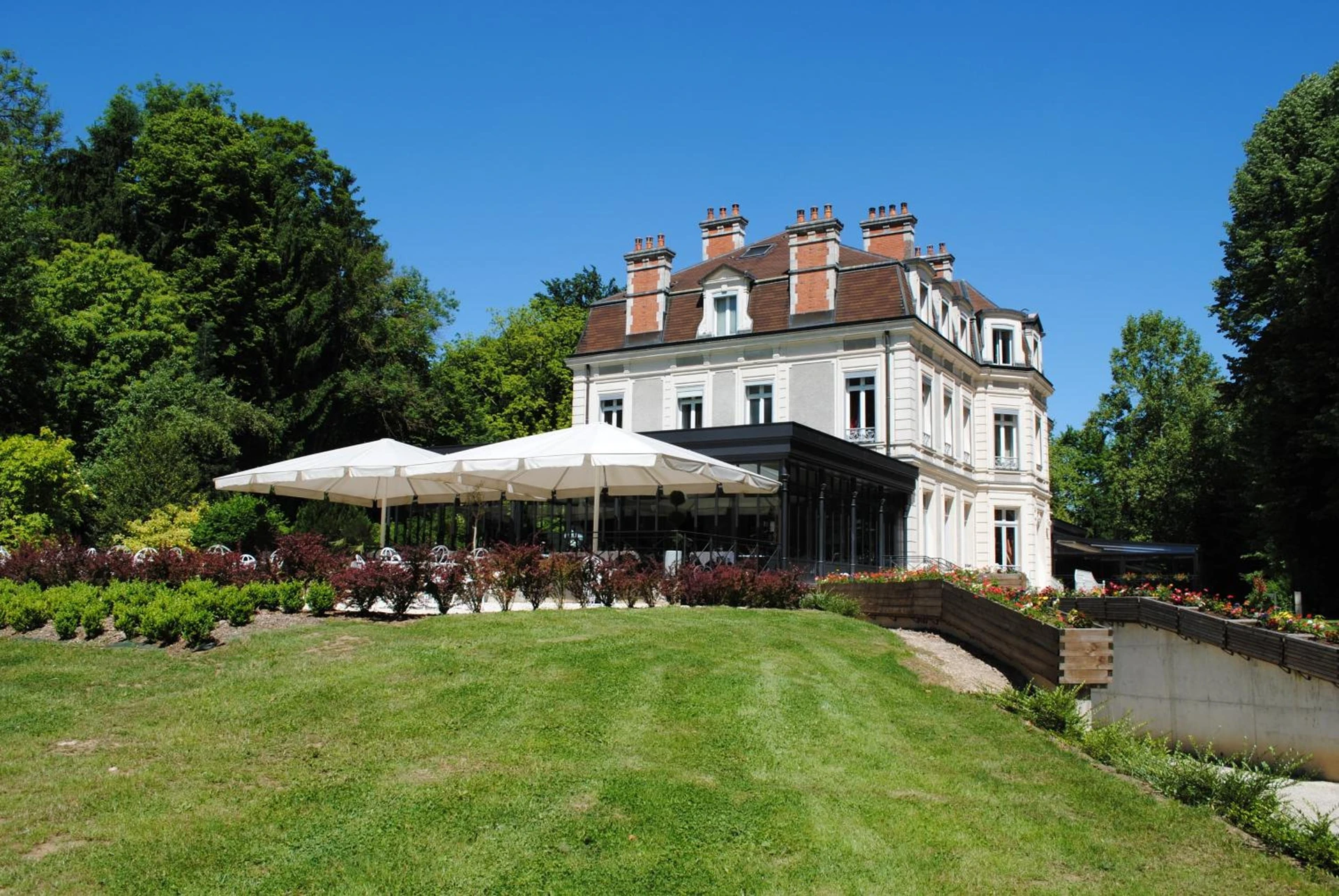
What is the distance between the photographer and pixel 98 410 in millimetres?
32062

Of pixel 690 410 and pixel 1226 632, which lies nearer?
pixel 1226 632

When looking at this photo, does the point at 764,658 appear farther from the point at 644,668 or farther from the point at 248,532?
the point at 248,532

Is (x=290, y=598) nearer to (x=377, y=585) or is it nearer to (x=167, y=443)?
(x=377, y=585)

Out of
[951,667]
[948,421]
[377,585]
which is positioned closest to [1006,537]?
[948,421]

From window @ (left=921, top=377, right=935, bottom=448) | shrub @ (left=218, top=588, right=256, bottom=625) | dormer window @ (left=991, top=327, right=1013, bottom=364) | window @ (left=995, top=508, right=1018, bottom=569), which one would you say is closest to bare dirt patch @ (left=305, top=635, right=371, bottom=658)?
shrub @ (left=218, top=588, right=256, bottom=625)

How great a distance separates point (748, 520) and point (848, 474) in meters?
3.22

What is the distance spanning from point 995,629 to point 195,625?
969cm

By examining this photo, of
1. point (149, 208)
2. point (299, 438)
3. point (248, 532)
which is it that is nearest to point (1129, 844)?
point (248, 532)

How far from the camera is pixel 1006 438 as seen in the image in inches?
1542

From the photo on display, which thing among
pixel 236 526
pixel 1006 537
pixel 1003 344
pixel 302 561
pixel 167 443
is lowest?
pixel 302 561

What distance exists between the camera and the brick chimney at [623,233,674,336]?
35.7 metres

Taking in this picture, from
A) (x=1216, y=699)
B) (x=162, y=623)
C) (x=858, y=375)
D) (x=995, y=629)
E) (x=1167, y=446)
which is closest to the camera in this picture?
(x=162, y=623)

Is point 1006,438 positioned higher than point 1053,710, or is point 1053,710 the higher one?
point 1006,438

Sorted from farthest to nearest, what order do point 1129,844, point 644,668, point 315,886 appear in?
point 644,668
point 1129,844
point 315,886
